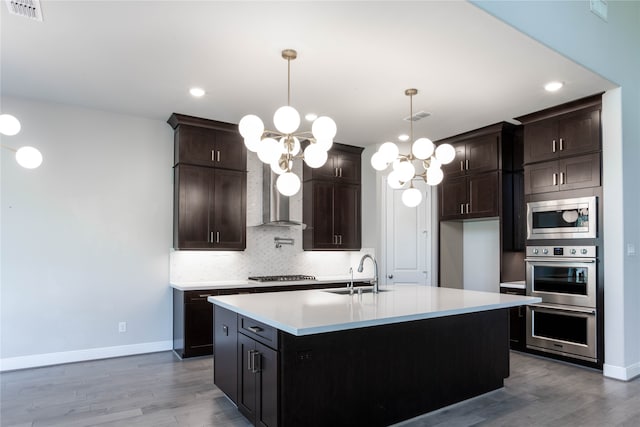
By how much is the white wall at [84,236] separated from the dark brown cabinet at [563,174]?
438 centimetres

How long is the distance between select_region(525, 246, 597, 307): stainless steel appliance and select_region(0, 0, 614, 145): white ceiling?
1.61 m

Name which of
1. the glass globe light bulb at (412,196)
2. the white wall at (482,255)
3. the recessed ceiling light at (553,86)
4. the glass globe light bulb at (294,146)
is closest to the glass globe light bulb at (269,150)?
the glass globe light bulb at (294,146)

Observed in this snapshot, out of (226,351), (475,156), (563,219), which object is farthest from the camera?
(475,156)

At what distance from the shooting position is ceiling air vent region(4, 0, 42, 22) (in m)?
2.76

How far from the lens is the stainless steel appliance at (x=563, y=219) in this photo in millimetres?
4363

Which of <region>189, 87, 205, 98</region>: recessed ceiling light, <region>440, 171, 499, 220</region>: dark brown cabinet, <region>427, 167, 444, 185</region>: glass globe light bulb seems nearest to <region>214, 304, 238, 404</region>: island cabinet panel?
<region>427, 167, 444, 185</region>: glass globe light bulb

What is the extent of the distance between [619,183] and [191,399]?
443cm

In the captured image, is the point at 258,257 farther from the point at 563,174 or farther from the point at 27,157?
the point at 563,174

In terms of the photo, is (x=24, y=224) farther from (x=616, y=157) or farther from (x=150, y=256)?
(x=616, y=157)

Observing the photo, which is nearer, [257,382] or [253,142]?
[257,382]

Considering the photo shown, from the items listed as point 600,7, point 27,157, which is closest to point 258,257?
point 27,157

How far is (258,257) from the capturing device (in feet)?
19.2

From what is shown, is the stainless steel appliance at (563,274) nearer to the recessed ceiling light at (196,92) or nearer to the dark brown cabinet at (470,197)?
the dark brown cabinet at (470,197)

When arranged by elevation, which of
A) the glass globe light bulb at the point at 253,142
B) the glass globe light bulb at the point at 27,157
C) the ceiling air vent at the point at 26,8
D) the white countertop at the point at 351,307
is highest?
the ceiling air vent at the point at 26,8
